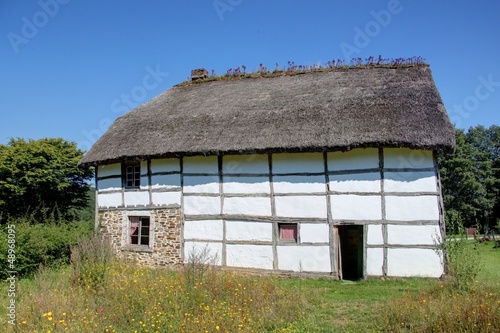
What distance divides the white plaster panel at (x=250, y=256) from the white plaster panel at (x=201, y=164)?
243cm

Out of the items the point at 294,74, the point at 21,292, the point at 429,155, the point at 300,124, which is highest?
the point at 294,74

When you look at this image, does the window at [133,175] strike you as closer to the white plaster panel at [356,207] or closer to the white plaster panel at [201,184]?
the white plaster panel at [201,184]

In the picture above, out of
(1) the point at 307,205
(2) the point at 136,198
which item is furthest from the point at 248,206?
(2) the point at 136,198

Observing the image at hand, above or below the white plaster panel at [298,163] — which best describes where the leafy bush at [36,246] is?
below

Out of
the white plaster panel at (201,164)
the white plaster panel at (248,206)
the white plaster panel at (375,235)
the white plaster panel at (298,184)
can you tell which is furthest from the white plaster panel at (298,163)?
the white plaster panel at (375,235)

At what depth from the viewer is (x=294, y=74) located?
1549cm

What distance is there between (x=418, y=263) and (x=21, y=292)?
9.38 meters

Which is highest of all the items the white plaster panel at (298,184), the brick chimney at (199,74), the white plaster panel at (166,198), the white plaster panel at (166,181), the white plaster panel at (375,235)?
the brick chimney at (199,74)

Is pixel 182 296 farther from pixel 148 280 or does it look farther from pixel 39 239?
pixel 39 239

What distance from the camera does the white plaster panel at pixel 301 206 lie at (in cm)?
1116

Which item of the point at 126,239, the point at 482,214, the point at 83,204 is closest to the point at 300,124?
the point at 126,239

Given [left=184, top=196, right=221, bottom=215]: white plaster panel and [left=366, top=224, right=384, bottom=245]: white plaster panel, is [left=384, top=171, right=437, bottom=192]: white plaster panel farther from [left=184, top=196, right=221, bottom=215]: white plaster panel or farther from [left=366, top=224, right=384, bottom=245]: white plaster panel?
[left=184, top=196, right=221, bottom=215]: white plaster panel

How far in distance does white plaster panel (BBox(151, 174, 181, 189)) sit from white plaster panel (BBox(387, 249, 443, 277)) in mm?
6704

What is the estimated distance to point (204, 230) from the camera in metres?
12.3
